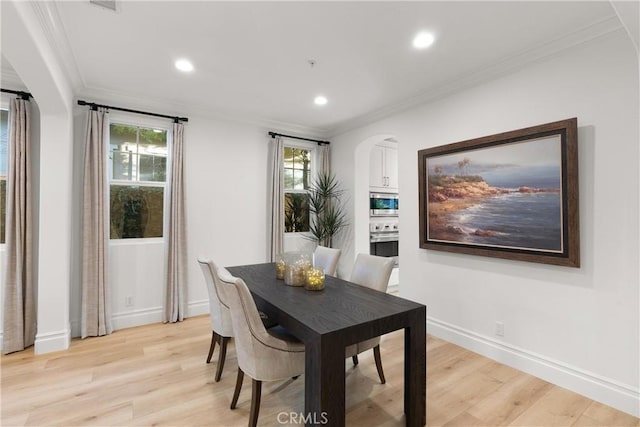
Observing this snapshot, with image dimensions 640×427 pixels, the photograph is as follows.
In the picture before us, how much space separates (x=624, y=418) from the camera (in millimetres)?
1995

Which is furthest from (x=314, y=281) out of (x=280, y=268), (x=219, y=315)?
(x=219, y=315)

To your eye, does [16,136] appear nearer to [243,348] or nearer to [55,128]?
[55,128]

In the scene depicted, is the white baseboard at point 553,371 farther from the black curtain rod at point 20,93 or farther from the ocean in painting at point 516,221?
the black curtain rod at point 20,93

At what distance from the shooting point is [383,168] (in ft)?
16.5

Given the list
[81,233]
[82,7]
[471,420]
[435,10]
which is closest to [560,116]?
[435,10]

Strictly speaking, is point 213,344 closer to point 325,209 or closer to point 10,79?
point 325,209

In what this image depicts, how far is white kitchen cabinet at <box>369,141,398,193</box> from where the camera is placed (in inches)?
195

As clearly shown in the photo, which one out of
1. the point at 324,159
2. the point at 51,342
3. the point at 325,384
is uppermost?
the point at 324,159

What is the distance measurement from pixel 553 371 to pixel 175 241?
3.89m

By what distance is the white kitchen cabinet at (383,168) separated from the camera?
494cm

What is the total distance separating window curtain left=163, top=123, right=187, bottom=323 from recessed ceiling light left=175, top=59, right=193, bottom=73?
105cm

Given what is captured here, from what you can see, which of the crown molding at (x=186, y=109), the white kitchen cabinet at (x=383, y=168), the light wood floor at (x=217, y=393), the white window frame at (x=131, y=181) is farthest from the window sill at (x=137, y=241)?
the white kitchen cabinet at (x=383, y=168)

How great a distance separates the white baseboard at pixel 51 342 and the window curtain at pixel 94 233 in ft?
0.81

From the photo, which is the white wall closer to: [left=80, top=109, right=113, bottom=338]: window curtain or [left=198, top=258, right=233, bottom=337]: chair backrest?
[left=198, top=258, right=233, bottom=337]: chair backrest
